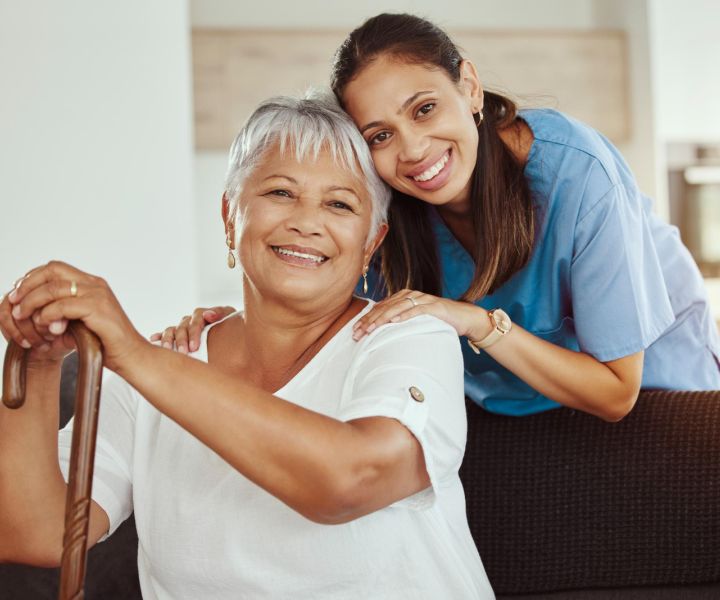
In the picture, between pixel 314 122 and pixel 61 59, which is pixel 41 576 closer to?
pixel 314 122

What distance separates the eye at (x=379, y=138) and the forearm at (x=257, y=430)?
62cm

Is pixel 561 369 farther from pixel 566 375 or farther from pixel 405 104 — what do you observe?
pixel 405 104

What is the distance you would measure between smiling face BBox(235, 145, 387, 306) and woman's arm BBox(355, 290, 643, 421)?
0.17 m

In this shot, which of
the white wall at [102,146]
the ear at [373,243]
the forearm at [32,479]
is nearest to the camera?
the forearm at [32,479]

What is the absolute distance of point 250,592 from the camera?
1271 millimetres

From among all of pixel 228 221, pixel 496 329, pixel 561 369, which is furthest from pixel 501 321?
pixel 228 221

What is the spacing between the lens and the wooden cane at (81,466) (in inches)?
34.8

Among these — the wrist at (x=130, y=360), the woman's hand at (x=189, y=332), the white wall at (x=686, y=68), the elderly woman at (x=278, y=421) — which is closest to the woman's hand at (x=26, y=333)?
the elderly woman at (x=278, y=421)

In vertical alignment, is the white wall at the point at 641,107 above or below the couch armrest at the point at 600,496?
above

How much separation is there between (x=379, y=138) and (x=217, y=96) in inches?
143

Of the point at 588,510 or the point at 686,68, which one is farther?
the point at 686,68

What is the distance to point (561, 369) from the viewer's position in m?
1.54

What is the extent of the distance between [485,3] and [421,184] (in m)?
4.29

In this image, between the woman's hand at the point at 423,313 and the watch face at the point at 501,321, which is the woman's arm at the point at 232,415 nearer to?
the woman's hand at the point at 423,313
